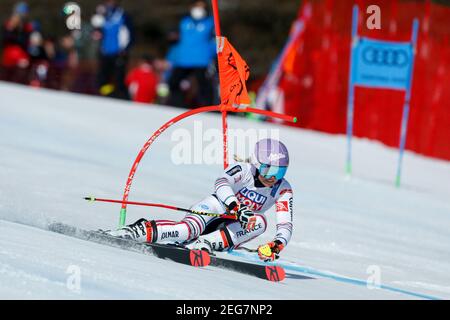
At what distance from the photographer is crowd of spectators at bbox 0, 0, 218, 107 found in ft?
56.8

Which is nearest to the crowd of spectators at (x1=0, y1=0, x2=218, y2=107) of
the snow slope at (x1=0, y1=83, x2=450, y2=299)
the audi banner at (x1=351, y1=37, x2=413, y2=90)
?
the snow slope at (x1=0, y1=83, x2=450, y2=299)

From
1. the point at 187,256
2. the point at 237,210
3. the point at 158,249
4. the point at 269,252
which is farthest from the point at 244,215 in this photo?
the point at 158,249

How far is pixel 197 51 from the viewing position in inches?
678

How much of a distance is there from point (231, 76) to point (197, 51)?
9.41m

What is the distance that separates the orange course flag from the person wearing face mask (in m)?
9.27

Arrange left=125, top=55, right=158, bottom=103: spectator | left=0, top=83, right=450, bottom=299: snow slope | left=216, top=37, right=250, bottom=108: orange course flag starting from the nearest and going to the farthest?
1. left=0, top=83, right=450, bottom=299: snow slope
2. left=216, top=37, right=250, bottom=108: orange course flag
3. left=125, top=55, right=158, bottom=103: spectator

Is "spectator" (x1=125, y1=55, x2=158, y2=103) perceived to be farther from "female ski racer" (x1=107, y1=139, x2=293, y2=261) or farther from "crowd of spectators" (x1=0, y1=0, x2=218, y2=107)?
"female ski racer" (x1=107, y1=139, x2=293, y2=261)

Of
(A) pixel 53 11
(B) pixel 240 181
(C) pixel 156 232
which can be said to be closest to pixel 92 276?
(C) pixel 156 232

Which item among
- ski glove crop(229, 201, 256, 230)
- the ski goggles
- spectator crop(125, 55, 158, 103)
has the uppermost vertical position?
the ski goggles

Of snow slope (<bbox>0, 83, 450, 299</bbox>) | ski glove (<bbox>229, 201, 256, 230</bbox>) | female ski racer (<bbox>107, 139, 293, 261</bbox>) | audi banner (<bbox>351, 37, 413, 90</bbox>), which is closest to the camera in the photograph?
snow slope (<bbox>0, 83, 450, 299</bbox>)

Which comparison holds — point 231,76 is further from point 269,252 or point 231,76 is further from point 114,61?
point 114,61

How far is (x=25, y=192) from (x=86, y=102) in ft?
30.6

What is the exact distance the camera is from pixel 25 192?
32.6 feet

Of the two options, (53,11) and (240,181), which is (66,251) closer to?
(240,181)
